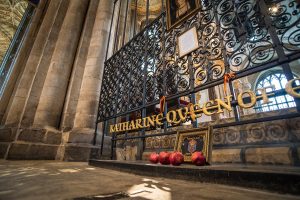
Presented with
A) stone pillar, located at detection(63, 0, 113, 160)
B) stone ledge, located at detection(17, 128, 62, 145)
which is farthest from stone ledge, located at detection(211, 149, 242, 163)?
stone ledge, located at detection(17, 128, 62, 145)

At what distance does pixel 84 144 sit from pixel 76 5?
5.17 metres

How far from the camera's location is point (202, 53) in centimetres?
252

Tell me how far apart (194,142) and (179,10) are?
275cm

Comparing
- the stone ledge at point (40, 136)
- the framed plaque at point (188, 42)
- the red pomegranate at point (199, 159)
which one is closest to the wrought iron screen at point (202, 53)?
the framed plaque at point (188, 42)

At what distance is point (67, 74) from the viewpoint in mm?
5219

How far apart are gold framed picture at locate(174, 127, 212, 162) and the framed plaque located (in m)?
1.49

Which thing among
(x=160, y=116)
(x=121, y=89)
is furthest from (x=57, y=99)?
(x=160, y=116)

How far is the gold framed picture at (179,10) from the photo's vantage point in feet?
10.1

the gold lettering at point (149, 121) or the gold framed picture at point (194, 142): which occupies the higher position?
the gold lettering at point (149, 121)

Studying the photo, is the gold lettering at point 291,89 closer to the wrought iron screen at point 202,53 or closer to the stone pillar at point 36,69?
the wrought iron screen at point 202,53

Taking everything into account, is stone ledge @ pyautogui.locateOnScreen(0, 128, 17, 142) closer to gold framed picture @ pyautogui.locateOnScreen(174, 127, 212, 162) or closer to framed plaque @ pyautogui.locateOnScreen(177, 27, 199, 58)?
gold framed picture @ pyautogui.locateOnScreen(174, 127, 212, 162)

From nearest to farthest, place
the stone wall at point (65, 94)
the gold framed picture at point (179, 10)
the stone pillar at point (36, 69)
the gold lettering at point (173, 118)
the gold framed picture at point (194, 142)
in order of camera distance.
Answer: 1. the gold framed picture at point (194, 142)
2. the gold lettering at point (173, 118)
3. the gold framed picture at point (179, 10)
4. the stone wall at point (65, 94)
5. the stone pillar at point (36, 69)

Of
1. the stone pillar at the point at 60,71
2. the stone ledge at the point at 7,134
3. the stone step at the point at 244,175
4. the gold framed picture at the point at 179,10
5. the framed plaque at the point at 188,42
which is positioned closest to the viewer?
the stone step at the point at 244,175

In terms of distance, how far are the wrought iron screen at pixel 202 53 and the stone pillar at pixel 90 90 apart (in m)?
0.28
